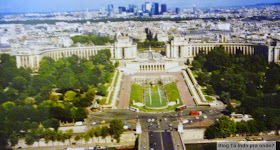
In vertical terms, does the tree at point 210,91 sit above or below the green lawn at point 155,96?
above

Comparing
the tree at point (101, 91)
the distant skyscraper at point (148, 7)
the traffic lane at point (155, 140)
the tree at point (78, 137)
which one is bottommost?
the tree at point (78, 137)

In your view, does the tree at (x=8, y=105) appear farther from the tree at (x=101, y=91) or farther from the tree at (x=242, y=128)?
the tree at (x=242, y=128)

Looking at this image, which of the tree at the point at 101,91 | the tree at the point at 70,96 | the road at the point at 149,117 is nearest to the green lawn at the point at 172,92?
the road at the point at 149,117

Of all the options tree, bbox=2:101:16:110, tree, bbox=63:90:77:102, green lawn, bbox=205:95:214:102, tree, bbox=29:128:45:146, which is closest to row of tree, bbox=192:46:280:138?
green lawn, bbox=205:95:214:102

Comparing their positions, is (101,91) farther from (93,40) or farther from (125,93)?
(93,40)

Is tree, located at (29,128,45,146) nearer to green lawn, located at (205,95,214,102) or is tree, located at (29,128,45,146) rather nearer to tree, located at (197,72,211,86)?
green lawn, located at (205,95,214,102)

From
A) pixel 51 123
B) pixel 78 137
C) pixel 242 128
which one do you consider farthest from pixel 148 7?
pixel 78 137

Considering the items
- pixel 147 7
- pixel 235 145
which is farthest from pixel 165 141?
pixel 147 7
